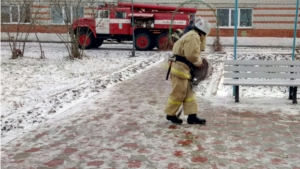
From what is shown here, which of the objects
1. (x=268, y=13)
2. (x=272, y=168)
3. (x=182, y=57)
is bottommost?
(x=272, y=168)

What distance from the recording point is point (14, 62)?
13.5 metres

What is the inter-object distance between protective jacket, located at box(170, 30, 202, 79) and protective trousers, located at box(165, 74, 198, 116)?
10 cm

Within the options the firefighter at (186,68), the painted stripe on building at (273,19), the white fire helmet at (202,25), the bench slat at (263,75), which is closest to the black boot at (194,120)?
the firefighter at (186,68)

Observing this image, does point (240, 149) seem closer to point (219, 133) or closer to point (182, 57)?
point (219, 133)

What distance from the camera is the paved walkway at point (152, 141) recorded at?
4.29m

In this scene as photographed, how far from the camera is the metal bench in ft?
22.9

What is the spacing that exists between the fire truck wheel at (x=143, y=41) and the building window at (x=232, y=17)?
829cm

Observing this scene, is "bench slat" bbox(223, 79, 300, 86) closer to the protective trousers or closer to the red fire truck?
the protective trousers

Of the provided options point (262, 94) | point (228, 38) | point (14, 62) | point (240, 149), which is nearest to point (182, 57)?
point (240, 149)

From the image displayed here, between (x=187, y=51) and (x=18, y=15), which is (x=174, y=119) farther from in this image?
(x=18, y=15)

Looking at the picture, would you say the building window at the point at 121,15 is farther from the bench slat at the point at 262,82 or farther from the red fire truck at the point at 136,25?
the bench slat at the point at 262,82

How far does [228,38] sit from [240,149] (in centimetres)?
2143

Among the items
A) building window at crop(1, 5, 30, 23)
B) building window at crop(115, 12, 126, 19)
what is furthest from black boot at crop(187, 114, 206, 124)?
building window at crop(115, 12, 126, 19)

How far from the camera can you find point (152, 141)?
16.3 ft
